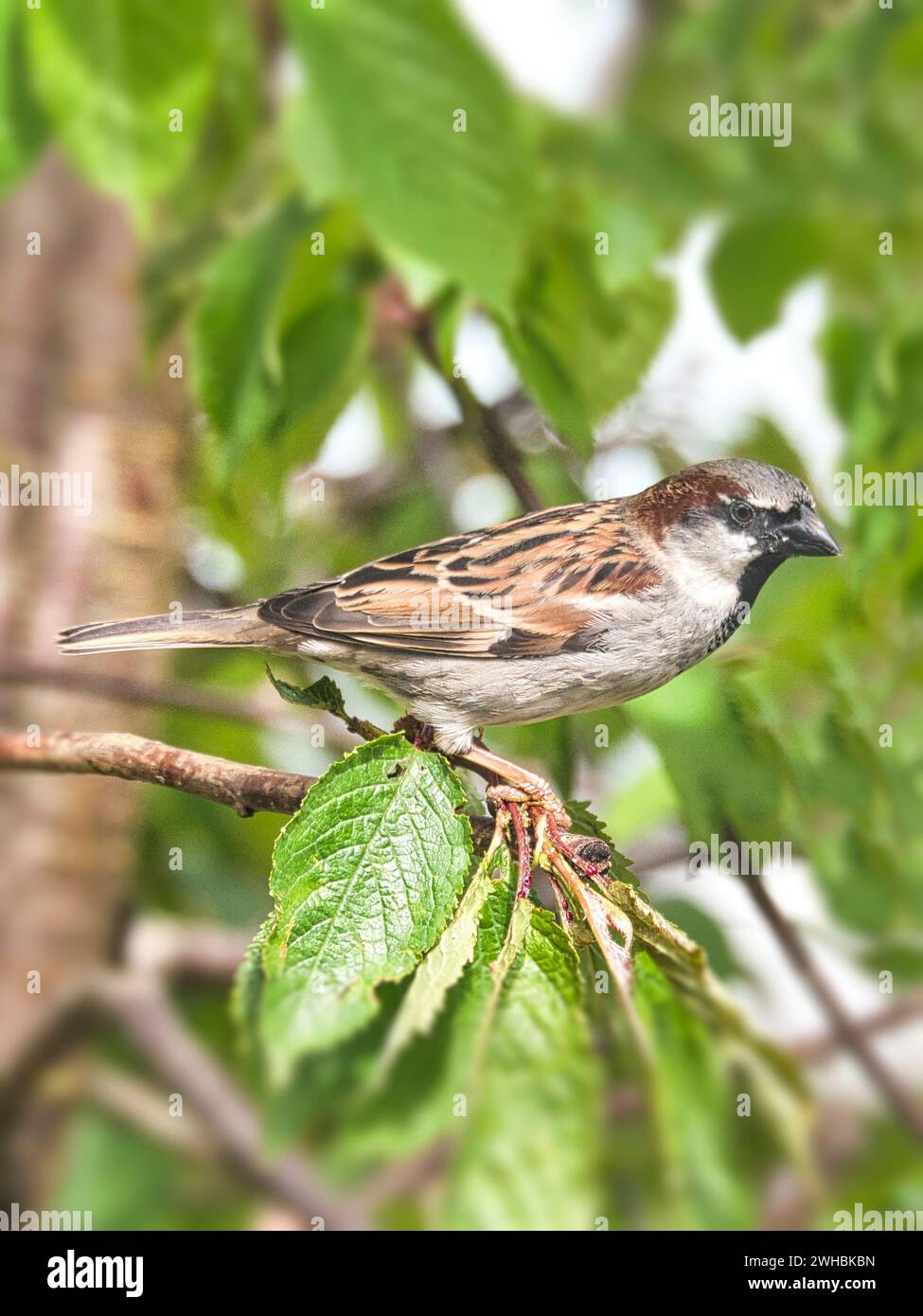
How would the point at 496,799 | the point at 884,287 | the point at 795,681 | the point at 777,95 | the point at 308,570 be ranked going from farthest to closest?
the point at 308,570
the point at 884,287
the point at 777,95
the point at 795,681
the point at 496,799

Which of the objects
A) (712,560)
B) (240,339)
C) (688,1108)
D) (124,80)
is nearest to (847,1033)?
(688,1108)

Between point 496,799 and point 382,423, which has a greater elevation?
point 382,423

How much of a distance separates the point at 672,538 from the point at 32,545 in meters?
1.48

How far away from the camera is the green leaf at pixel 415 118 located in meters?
1.21

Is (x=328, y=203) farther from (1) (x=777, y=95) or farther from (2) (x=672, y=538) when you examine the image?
(1) (x=777, y=95)

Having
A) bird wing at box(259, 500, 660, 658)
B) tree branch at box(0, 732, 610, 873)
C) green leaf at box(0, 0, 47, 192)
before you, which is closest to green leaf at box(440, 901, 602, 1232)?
tree branch at box(0, 732, 610, 873)

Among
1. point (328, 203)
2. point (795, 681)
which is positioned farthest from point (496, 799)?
point (328, 203)

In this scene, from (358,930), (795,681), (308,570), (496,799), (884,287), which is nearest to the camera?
(358,930)

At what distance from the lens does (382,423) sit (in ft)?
7.11

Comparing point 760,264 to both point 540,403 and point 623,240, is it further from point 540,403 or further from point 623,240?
point 540,403

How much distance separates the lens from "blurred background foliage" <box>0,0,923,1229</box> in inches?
44.6

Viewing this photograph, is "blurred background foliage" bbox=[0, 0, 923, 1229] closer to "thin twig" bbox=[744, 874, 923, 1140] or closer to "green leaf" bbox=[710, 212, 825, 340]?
"green leaf" bbox=[710, 212, 825, 340]

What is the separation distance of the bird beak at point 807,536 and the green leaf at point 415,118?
450 millimetres

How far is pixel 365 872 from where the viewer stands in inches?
34.7
